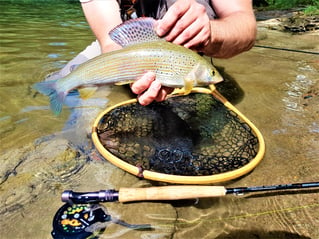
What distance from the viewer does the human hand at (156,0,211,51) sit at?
1510 mm

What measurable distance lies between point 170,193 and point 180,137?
80 cm

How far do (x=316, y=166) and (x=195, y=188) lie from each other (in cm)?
100

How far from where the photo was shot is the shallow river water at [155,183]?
1.60 meters

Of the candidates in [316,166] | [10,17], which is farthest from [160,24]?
[10,17]

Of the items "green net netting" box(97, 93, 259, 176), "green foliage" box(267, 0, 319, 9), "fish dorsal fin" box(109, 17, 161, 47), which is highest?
"fish dorsal fin" box(109, 17, 161, 47)

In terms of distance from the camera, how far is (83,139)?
2.45m

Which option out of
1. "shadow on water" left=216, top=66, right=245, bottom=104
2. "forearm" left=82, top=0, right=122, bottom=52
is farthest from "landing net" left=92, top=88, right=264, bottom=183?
"forearm" left=82, top=0, right=122, bottom=52

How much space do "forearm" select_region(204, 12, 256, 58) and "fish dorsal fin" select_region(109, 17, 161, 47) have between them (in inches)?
15.1

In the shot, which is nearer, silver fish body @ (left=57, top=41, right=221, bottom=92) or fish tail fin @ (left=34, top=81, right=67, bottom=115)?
silver fish body @ (left=57, top=41, right=221, bottom=92)

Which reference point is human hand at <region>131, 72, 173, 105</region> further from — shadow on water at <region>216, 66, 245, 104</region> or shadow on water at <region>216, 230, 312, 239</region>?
shadow on water at <region>216, 66, 245, 104</region>

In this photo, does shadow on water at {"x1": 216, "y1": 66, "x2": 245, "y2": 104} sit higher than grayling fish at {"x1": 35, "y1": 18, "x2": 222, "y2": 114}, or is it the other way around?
grayling fish at {"x1": 35, "y1": 18, "x2": 222, "y2": 114}

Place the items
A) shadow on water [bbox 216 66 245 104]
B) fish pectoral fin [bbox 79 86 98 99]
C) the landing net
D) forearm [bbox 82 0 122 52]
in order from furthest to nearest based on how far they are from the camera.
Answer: shadow on water [bbox 216 66 245 104], forearm [bbox 82 0 122 52], the landing net, fish pectoral fin [bbox 79 86 98 99]

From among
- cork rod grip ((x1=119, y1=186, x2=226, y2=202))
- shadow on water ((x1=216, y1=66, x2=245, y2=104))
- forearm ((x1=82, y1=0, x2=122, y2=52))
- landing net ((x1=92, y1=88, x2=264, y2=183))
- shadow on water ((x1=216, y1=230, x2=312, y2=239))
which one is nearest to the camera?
shadow on water ((x1=216, y1=230, x2=312, y2=239))

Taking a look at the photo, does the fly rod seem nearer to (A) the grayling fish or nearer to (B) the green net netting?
(B) the green net netting
